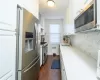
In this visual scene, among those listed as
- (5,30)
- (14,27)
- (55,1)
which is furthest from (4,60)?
(55,1)

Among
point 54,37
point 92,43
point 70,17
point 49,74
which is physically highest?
point 70,17

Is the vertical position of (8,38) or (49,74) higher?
(8,38)

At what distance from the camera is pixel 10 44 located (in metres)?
1.39

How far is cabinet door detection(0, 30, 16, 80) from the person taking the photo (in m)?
1.19

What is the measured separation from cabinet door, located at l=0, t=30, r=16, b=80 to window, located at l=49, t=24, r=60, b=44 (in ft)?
21.3

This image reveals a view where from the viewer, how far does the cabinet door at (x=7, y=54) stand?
3.91 feet

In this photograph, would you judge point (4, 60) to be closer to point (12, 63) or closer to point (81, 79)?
point (12, 63)

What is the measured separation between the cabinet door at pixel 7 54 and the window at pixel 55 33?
21.3 ft

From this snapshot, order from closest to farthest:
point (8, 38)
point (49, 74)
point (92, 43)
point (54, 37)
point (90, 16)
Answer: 1. point (90, 16)
2. point (8, 38)
3. point (92, 43)
4. point (49, 74)
5. point (54, 37)

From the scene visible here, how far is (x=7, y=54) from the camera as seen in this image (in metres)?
1.30

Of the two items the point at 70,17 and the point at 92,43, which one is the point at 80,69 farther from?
the point at 70,17

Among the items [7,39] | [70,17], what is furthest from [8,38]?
[70,17]

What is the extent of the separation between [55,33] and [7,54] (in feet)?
22.1

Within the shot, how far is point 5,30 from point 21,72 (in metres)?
0.68
